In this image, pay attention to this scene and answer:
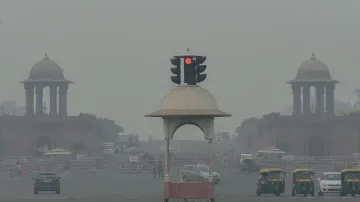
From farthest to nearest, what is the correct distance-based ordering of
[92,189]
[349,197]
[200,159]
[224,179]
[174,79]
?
[200,159]
[224,179]
[92,189]
[349,197]
[174,79]

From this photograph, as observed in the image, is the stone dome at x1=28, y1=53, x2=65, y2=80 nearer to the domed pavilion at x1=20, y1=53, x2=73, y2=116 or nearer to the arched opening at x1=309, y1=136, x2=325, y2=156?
the domed pavilion at x1=20, y1=53, x2=73, y2=116

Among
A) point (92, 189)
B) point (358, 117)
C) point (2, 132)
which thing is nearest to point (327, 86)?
point (358, 117)

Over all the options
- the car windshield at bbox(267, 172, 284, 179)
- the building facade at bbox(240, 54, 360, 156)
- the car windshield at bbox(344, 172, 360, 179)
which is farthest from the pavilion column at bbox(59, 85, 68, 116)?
the car windshield at bbox(344, 172, 360, 179)

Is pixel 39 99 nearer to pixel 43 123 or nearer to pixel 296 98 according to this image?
pixel 43 123

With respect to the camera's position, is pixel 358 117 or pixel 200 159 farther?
pixel 358 117

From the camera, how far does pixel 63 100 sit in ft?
438

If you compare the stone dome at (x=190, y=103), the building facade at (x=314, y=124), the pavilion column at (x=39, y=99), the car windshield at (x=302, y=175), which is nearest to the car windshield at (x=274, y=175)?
the car windshield at (x=302, y=175)

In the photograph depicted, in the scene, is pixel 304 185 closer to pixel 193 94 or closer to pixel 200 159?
pixel 193 94

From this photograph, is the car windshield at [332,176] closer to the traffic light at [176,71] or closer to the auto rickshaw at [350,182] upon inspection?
the auto rickshaw at [350,182]

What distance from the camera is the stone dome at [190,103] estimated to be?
41.1 m

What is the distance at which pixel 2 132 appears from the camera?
128 meters

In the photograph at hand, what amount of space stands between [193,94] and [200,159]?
2795 inches

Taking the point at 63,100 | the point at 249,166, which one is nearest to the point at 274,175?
the point at 249,166

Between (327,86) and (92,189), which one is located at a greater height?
(327,86)
